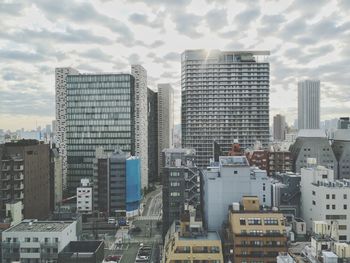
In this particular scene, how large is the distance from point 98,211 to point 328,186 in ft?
160

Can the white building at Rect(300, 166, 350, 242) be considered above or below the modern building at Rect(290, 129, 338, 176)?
below

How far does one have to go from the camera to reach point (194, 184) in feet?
217

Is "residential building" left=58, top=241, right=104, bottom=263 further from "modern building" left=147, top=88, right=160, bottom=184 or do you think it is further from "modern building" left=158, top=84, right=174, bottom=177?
"modern building" left=158, top=84, right=174, bottom=177

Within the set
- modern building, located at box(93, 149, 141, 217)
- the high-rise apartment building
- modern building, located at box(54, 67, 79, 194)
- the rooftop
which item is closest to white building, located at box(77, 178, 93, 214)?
modern building, located at box(93, 149, 141, 217)

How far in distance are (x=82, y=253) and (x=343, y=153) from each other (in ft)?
242

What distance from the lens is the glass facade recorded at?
10725 centimetres

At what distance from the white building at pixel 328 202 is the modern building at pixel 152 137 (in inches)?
3606

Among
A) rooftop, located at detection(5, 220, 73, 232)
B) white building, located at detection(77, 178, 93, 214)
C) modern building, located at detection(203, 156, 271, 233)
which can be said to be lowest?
white building, located at detection(77, 178, 93, 214)

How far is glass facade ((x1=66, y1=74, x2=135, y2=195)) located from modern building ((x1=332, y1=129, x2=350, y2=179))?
180 feet

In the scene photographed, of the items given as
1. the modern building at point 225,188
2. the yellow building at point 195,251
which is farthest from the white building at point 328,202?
the yellow building at point 195,251

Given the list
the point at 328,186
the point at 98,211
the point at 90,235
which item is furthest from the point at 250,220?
the point at 98,211

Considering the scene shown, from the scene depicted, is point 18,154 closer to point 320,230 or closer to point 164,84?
point 320,230

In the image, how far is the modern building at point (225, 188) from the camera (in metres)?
52.7

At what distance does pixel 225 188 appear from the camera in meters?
53.4
